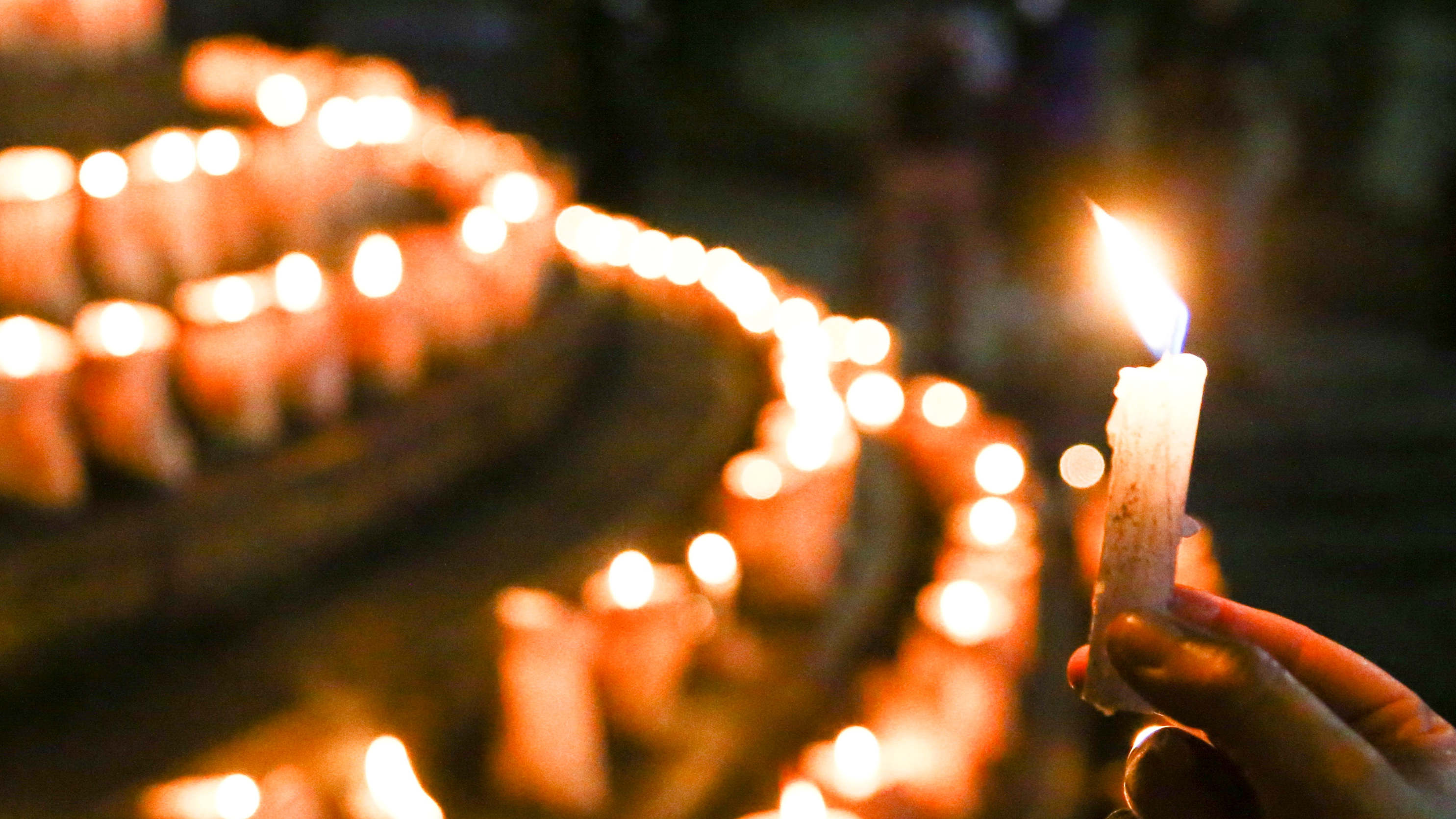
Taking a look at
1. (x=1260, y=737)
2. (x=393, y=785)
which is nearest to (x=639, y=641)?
(x=393, y=785)

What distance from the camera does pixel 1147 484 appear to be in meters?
0.64

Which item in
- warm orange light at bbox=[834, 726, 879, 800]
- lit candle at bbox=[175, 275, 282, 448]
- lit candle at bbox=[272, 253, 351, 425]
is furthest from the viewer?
lit candle at bbox=[272, 253, 351, 425]

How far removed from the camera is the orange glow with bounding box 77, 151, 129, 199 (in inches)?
84.0

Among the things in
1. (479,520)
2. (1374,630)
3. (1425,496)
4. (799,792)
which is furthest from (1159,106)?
(799,792)

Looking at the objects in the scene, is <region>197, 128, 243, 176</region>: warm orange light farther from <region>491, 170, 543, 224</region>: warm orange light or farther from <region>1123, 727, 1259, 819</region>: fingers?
<region>1123, 727, 1259, 819</region>: fingers

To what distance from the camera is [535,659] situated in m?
1.63

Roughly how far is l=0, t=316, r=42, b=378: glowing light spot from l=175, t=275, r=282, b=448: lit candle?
0.21m

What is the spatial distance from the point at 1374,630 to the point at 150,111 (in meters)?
3.31

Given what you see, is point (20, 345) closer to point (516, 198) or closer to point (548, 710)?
point (548, 710)

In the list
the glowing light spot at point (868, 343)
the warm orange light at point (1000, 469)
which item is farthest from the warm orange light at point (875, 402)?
the warm orange light at point (1000, 469)

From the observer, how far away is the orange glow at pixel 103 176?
2135 millimetres

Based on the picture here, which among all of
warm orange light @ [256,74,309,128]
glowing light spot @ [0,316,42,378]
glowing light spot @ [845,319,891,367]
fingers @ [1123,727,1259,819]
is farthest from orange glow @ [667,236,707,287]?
fingers @ [1123,727,1259,819]

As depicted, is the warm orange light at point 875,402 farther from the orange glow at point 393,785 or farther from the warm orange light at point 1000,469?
the orange glow at point 393,785

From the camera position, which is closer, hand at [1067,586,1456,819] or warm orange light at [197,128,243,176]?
hand at [1067,586,1456,819]
